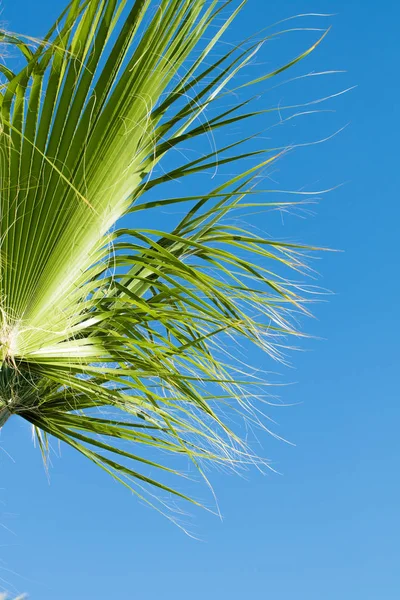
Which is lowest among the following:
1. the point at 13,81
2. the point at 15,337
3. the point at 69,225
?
the point at 15,337

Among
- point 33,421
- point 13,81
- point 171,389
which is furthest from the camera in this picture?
point 33,421

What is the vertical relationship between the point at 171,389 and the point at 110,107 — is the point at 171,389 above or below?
below

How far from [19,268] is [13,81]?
0.56 metres

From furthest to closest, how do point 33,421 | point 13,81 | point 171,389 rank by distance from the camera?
point 33,421 → point 171,389 → point 13,81

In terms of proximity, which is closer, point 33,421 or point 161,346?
point 161,346

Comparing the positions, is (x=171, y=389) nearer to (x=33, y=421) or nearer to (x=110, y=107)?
(x=33, y=421)

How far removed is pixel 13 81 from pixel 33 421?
1.18m

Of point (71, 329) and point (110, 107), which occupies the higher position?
point (110, 107)

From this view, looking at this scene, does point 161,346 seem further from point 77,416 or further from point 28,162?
point 28,162

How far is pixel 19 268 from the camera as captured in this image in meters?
2.44

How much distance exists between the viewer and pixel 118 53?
2.44 metres

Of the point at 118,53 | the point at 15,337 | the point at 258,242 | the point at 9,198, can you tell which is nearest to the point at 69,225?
the point at 9,198

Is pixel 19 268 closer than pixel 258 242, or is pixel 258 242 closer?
pixel 19 268

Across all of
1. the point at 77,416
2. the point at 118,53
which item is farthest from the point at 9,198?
the point at 77,416
